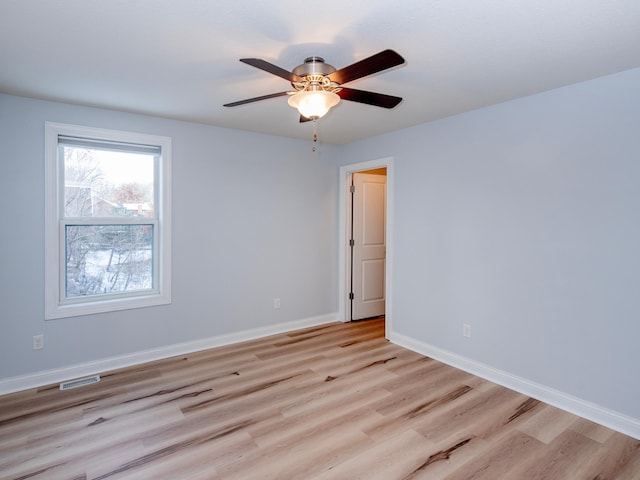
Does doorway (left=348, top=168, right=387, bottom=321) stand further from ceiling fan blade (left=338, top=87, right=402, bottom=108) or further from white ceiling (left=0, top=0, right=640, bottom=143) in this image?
ceiling fan blade (left=338, top=87, right=402, bottom=108)

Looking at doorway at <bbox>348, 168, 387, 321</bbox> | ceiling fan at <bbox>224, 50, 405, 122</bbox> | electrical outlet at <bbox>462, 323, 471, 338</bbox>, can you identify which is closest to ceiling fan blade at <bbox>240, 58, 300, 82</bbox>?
ceiling fan at <bbox>224, 50, 405, 122</bbox>

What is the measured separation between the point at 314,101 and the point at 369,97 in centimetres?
37

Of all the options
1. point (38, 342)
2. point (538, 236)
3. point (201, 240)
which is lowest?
point (38, 342)

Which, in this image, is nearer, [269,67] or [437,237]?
[269,67]

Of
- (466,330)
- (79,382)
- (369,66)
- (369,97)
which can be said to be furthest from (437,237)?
(79,382)

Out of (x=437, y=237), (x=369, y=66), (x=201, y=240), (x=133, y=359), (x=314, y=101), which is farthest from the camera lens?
(x=201, y=240)

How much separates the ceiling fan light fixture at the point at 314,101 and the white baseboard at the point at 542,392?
2680mm

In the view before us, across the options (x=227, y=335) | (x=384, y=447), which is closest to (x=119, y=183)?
(x=227, y=335)

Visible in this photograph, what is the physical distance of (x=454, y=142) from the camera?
135 inches

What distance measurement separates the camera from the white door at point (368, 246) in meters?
4.88

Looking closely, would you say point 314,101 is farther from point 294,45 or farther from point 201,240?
point 201,240

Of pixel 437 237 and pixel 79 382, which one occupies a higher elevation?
pixel 437 237

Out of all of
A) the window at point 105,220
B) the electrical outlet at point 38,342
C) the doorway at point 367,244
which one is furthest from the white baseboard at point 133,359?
the doorway at point 367,244

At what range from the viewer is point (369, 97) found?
2.13 metres
